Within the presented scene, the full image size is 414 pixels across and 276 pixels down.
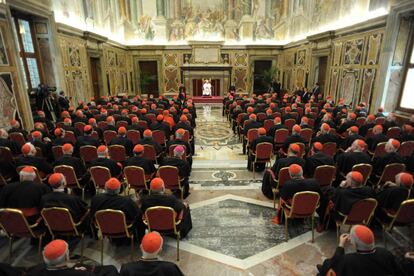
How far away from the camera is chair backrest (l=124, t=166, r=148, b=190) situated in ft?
16.8

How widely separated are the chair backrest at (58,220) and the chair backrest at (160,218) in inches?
43.4

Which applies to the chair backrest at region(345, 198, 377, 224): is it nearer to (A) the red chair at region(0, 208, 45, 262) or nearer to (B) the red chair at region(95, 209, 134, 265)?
(B) the red chair at region(95, 209, 134, 265)

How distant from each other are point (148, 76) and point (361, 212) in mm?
22326

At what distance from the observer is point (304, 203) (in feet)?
13.5

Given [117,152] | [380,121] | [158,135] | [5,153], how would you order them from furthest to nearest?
[380,121] < [158,135] < [117,152] < [5,153]

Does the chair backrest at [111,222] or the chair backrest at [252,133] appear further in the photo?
the chair backrest at [252,133]

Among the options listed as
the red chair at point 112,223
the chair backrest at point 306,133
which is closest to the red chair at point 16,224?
the red chair at point 112,223

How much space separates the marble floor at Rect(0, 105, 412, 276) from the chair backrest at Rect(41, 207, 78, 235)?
62 centimetres

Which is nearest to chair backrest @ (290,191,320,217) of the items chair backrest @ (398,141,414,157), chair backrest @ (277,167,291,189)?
chair backrest @ (277,167,291,189)

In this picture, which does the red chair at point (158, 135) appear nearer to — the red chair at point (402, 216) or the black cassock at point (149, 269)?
the black cassock at point (149, 269)

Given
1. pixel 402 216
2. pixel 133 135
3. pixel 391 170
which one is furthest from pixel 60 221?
pixel 391 170

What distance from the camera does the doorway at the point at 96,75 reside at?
15.8m

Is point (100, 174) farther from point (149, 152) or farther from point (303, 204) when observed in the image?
point (303, 204)

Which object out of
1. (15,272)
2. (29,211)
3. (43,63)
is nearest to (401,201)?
(15,272)
